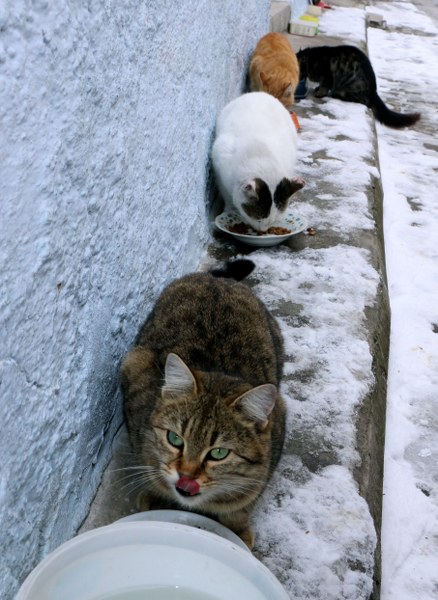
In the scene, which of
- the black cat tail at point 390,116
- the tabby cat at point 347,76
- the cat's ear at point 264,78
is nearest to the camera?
the cat's ear at point 264,78

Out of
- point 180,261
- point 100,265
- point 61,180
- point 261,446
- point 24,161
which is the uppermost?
point 24,161

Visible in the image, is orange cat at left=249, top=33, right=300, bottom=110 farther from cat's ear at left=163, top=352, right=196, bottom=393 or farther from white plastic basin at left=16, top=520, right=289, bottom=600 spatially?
white plastic basin at left=16, top=520, right=289, bottom=600

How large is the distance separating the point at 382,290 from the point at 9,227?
2.42 meters

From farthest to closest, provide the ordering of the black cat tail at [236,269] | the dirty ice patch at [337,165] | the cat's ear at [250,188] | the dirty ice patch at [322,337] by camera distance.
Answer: the dirty ice patch at [337,165] → the cat's ear at [250,188] → the black cat tail at [236,269] → the dirty ice patch at [322,337]

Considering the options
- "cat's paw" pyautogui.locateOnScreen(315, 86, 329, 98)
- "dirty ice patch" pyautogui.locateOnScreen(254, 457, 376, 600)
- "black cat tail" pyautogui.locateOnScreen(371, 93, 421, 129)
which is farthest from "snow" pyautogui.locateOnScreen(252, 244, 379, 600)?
"cat's paw" pyautogui.locateOnScreen(315, 86, 329, 98)

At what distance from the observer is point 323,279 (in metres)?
3.28

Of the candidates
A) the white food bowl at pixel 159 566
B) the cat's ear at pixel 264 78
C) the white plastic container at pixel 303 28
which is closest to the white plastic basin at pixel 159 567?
the white food bowl at pixel 159 566

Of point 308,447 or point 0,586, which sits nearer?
point 0,586

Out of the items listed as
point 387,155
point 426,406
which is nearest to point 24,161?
point 426,406

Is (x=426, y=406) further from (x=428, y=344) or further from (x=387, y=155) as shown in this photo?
(x=387, y=155)

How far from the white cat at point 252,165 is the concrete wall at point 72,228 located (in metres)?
0.95

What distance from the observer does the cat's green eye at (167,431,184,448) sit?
178 centimetres

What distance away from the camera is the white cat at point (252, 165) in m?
3.52

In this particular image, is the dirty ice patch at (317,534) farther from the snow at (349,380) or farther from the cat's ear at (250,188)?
the cat's ear at (250,188)
